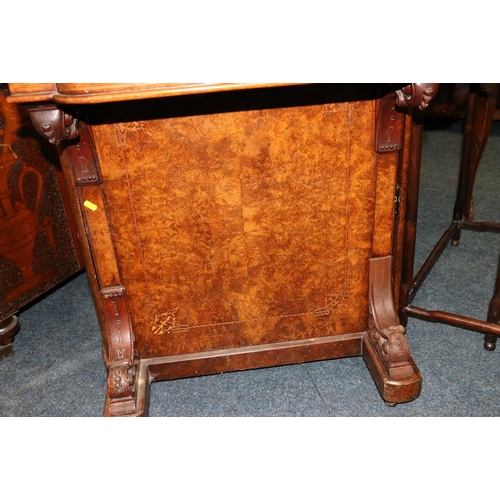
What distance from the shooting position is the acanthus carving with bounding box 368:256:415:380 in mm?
1771

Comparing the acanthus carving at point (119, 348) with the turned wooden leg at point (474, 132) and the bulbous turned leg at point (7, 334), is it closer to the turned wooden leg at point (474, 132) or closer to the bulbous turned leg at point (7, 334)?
the bulbous turned leg at point (7, 334)

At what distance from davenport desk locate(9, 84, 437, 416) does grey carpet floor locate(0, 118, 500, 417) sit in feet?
0.38

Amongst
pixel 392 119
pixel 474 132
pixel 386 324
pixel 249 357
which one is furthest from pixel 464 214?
pixel 249 357

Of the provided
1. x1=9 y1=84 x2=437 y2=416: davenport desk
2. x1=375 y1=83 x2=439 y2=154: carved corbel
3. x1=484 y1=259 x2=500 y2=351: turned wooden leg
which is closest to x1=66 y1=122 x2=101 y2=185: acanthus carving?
x1=9 y1=84 x2=437 y2=416: davenport desk

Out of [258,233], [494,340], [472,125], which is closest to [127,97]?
[258,233]

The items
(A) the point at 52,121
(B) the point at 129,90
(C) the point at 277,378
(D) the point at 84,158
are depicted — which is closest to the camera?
(B) the point at 129,90

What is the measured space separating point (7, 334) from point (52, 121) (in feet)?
4.13

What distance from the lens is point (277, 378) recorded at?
6.75 ft

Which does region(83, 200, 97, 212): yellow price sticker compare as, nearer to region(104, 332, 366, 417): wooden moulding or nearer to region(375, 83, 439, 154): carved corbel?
region(104, 332, 366, 417): wooden moulding

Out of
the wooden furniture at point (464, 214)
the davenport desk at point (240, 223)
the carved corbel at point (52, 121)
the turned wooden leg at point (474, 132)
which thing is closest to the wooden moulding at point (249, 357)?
the davenport desk at point (240, 223)

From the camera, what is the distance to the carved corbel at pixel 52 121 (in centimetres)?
137

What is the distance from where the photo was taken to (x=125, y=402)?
68.2 inches

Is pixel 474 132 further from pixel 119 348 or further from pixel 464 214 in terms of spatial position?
pixel 119 348
